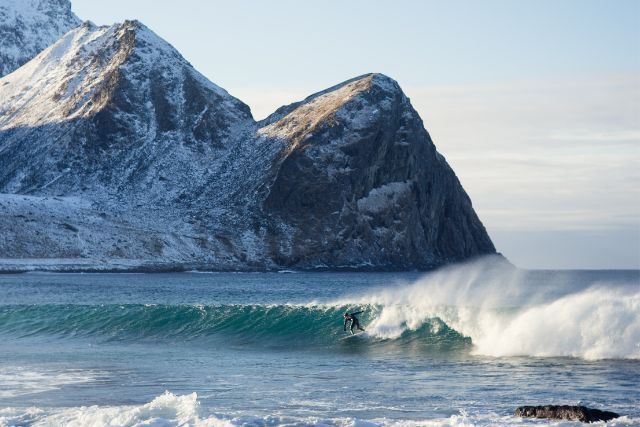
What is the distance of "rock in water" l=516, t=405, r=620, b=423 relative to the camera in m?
27.1

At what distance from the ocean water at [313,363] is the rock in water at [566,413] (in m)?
0.41

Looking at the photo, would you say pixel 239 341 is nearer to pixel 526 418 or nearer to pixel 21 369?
pixel 21 369

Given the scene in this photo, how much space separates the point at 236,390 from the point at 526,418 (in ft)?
33.4

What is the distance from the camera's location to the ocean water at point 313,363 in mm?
29703

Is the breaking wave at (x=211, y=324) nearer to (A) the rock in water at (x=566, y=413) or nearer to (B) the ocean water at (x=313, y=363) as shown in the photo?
(B) the ocean water at (x=313, y=363)

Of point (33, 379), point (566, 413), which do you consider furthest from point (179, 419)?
point (33, 379)

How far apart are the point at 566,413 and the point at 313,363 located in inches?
642

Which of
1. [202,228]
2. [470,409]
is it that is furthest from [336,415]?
[202,228]

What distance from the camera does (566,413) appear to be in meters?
27.5

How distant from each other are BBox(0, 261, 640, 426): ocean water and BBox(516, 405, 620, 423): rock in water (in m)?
0.41

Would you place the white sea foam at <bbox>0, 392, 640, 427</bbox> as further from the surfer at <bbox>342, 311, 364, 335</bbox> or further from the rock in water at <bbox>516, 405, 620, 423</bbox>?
the surfer at <bbox>342, 311, 364, 335</bbox>

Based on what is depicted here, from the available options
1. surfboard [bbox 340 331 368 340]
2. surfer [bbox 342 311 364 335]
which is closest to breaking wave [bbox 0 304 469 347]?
surfboard [bbox 340 331 368 340]

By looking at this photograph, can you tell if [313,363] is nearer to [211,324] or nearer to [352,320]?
[352,320]

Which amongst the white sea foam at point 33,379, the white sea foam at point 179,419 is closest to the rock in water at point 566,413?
the white sea foam at point 179,419
